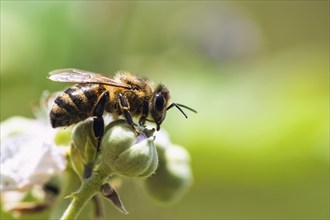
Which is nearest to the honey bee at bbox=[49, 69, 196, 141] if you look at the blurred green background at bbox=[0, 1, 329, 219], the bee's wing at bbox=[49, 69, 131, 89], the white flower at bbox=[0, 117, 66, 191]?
the bee's wing at bbox=[49, 69, 131, 89]

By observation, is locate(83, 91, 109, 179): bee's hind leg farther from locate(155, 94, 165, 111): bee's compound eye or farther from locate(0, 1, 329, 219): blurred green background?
locate(0, 1, 329, 219): blurred green background

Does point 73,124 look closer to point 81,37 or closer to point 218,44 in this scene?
point 81,37

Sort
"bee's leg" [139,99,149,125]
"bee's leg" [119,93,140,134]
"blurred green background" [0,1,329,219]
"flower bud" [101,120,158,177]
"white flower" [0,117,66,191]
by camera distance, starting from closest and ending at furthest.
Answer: "flower bud" [101,120,158,177] < "bee's leg" [119,93,140,134] < "bee's leg" [139,99,149,125] < "white flower" [0,117,66,191] < "blurred green background" [0,1,329,219]

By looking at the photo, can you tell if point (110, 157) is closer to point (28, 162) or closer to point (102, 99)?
point (102, 99)

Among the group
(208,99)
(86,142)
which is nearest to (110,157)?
(86,142)

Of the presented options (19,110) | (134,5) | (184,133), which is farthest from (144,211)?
(134,5)

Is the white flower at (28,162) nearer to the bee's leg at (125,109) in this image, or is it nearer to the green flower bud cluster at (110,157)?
the green flower bud cluster at (110,157)
